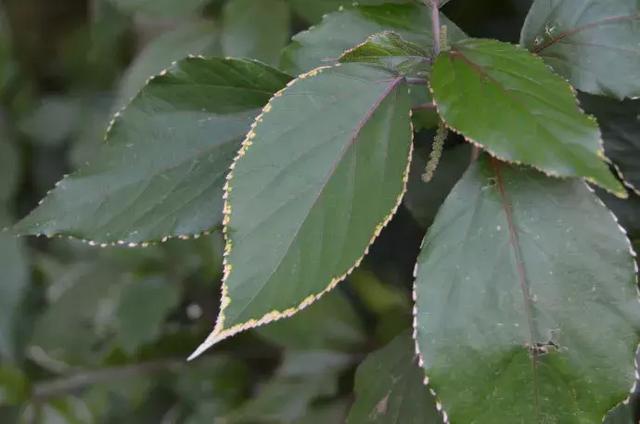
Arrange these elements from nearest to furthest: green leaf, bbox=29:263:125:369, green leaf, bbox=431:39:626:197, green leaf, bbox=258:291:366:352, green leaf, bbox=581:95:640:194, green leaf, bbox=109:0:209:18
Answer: green leaf, bbox=431:39:626:197
green leaf, bbox=581:95:640:194
green leaf, bbox=109:0:209:18
green leaf, bbox=258:291:366:352
green leaf, bbox=29:263:125:369

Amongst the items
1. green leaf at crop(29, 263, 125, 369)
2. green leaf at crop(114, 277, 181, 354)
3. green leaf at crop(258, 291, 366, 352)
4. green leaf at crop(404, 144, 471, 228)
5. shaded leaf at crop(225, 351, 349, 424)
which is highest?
green leaf at crop(404, 144, 471, 228)

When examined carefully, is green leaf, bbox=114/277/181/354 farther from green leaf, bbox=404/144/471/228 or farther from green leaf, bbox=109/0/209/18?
green leaf, bbox=404/144/471/228

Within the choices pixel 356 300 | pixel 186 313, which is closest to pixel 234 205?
pixel 356 300

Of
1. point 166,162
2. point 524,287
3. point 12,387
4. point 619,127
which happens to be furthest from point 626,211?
point 12,387

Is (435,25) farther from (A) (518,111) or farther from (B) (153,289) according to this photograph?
(B) (153,289)

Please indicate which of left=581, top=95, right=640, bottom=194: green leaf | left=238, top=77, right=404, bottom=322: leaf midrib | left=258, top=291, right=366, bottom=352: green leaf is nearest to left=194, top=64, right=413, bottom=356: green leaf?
left=238, top=77, right=404, bottom=322: leaf midrib

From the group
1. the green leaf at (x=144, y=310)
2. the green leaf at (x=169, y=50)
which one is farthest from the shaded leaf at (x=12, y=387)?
the green leaf at (x=169, y=50)
